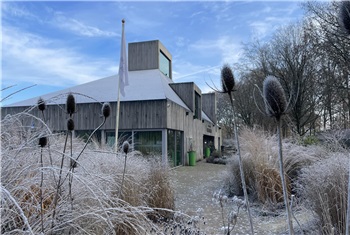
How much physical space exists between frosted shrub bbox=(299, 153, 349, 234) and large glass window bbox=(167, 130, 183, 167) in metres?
9.71

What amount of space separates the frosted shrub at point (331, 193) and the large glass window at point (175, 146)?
9713 mm

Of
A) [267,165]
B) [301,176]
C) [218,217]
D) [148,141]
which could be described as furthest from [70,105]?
[148,141]

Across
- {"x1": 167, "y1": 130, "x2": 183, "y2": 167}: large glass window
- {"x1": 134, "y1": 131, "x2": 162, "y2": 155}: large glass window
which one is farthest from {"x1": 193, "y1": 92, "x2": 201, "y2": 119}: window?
{"x1": 134, "y1": 131, "x2": 162, "y2": 155}: large glass window

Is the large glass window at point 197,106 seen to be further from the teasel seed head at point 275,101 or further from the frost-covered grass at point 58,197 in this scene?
the teasel seed head at point 275,101

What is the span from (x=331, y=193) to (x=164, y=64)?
16708mm

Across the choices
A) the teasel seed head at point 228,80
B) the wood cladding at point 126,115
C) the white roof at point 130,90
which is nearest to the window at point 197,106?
the white roof at point 130,90

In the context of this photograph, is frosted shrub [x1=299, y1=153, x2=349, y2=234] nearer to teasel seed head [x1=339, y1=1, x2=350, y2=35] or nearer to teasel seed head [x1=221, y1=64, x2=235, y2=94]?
teasel seed head [x1=221, y1=64, x2=235, y2=94]

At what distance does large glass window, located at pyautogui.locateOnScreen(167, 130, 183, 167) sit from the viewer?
1358cm

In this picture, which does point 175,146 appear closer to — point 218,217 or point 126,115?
point 126,115

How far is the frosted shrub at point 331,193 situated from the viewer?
3145mm

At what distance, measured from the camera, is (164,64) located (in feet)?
62.7

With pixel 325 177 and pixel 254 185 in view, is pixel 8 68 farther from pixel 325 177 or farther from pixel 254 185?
pixel 254 185

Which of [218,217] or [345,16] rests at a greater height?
[345,16]

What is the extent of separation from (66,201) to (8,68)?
2.28 metres
